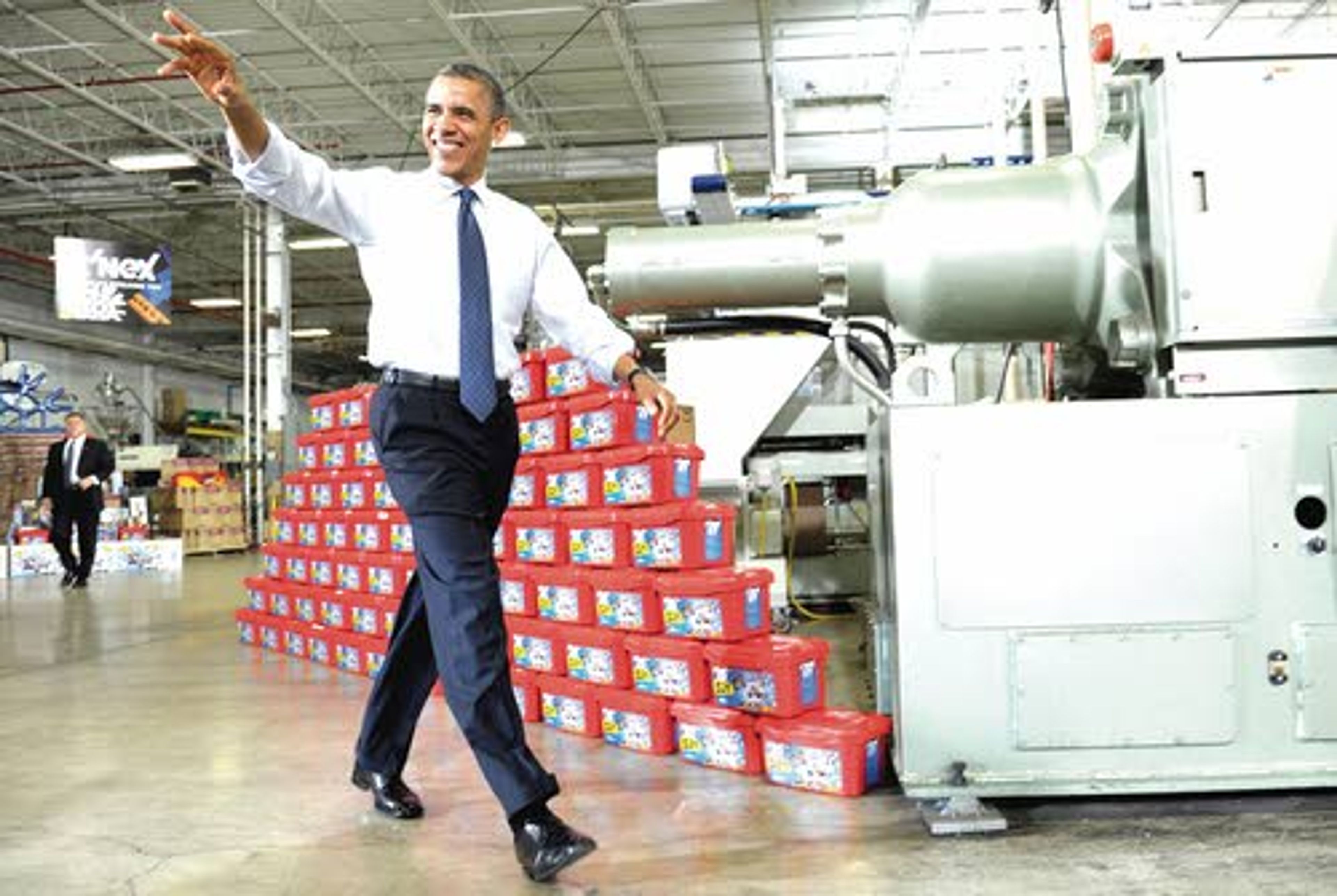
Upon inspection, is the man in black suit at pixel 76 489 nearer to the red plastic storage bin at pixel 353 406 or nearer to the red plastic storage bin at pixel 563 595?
the red plastic storage bin at pixel 353 406

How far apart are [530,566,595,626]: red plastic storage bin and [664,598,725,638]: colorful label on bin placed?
322mm

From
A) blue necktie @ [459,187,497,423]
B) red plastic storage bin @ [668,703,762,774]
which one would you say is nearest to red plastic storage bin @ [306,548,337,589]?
A: red plastic storage bin @ [668,703,762,774]

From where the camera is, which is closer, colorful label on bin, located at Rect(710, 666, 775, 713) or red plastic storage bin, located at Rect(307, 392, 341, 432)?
colorful label on bin, located at Rect(710, 666, 775, 713)

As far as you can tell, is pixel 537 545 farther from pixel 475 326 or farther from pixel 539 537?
pixel 475 326

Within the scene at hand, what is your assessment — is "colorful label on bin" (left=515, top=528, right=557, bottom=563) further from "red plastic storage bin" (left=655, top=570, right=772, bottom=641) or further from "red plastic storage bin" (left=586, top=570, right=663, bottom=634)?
"red plastic storage bin" (left=655, top=570, right=772, bottom=641)

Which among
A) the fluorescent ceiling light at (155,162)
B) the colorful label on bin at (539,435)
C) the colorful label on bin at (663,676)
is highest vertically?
the fluorescent ceiling light at (155,162)

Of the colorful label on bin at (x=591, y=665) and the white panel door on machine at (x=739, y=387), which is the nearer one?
the colorful label on bin at (x=591, y=665)

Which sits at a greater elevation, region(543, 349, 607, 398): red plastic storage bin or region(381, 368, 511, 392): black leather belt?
region(543, 349, 607, 398): red plastic storage bin

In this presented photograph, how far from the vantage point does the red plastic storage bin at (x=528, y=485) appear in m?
3.35

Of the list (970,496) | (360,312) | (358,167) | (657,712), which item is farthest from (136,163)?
(970,496)

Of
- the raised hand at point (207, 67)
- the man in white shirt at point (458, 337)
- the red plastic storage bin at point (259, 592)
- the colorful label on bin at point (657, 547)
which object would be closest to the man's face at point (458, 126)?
the man in white shirt at point (458, 337)

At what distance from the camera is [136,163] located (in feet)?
35.4

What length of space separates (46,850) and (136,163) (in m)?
10.4

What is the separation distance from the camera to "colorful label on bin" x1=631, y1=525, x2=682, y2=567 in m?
2.76
